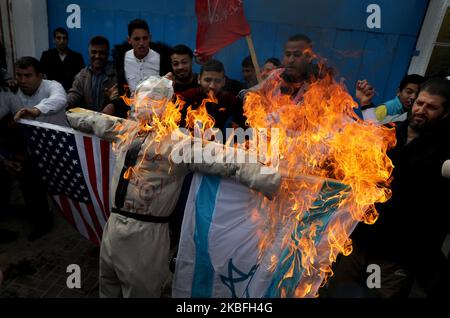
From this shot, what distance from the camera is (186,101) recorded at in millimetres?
3764

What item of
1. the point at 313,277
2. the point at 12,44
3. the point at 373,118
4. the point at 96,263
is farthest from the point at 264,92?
the point at 12,44

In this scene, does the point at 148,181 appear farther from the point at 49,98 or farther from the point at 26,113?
the point at 49,98

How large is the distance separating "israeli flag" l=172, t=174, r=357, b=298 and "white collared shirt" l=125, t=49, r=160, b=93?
98.8 inches

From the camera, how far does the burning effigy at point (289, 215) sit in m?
2.55

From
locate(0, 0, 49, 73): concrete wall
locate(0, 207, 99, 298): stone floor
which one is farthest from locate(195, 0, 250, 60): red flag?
locate(0, 0, 49, 73): concrete wall

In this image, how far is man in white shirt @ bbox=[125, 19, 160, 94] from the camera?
180 inches

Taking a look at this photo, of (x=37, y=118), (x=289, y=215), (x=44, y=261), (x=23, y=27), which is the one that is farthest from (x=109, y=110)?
(x=23, y=27)

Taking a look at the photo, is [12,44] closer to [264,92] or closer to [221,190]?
[264,92]

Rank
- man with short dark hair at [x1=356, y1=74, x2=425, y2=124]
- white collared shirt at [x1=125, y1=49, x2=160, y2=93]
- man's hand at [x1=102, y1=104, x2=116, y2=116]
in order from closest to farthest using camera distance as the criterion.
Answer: man's hand at [x1=102, y1=104, x2=116, y2=116] < man with short dark hair at [x1=356, y1=74, x2=425, y2=124] < white collared shirt at [x1=125, y1=49, x2=160, y2=93]

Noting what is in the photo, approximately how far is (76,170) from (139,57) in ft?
6.79

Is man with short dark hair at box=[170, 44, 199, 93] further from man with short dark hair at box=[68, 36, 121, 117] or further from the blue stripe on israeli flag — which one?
the blue stripe on israeli flag

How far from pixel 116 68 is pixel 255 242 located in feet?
11.4

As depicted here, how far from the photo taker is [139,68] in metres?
4.68

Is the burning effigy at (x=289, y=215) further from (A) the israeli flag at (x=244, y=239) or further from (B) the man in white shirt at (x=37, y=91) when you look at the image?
(B) the man in white shirt at (x=37, y=91)
